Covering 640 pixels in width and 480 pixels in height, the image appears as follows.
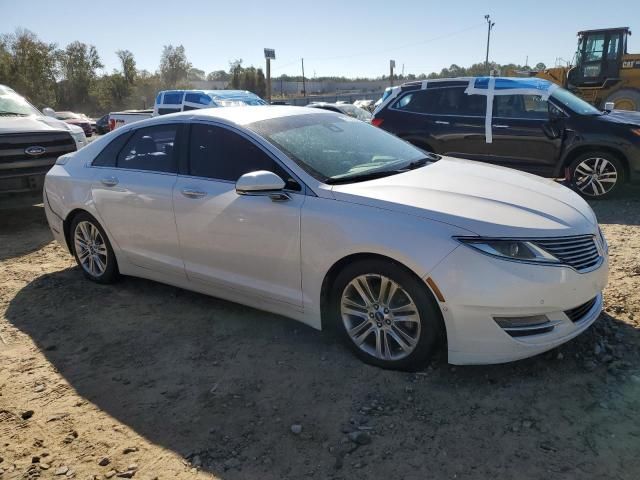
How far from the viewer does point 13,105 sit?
7.90 metres

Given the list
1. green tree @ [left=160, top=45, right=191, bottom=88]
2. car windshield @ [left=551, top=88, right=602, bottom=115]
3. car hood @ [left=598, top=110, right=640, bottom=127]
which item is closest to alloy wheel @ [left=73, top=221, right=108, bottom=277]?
car windshield @ [left=551, top=88, right=602, bottom=115]

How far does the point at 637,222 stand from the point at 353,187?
15.6 feet

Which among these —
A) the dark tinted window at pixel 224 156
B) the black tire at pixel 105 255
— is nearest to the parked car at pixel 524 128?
the dark tinted window at pixel 224 156

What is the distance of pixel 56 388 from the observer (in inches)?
129

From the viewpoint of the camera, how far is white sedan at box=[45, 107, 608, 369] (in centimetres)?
283

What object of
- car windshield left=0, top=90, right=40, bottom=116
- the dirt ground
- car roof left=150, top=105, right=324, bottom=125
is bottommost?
the dirt ground

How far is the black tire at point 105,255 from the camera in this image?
4.70 m

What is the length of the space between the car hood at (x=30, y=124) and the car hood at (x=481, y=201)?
18.5 ft

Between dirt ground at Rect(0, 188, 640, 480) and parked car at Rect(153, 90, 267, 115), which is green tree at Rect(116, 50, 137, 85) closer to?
parked car at Rect(153, 90, 267, 115)

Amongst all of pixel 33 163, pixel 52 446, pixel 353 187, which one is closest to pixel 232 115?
pixel 353 187

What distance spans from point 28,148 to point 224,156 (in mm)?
4489

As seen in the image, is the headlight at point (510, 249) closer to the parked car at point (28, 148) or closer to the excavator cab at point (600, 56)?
the parked car at point (28, 148)

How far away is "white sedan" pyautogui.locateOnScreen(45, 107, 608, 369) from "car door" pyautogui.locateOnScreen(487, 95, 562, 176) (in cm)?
414

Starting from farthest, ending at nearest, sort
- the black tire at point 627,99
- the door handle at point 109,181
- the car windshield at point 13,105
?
1. the black tire at point 627,99
2. the car windshield at point 13,105
3. the door handle at point 109,181
